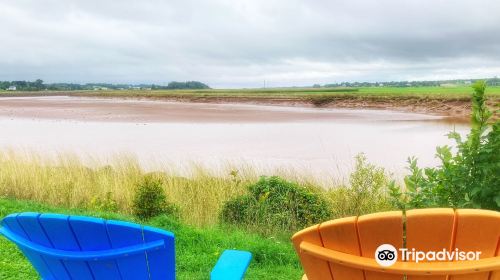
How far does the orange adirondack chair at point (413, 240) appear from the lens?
1.40 metres

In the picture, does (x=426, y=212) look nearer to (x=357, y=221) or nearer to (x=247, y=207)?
(x=357, y=221)

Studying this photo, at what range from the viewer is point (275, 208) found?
620 centimetres

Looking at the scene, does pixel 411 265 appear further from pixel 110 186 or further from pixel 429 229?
pixel 110 186

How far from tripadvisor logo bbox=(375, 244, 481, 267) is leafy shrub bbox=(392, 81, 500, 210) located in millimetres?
1808

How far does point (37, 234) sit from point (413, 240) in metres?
1.36

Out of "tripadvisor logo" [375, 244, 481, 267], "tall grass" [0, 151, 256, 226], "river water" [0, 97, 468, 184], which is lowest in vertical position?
"river water" [0, 97, 468, 184]

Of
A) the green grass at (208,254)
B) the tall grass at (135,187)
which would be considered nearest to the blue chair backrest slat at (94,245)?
the green grass at (208,254)

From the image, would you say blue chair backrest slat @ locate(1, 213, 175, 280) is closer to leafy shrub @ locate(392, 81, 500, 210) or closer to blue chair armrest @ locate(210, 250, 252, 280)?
blue chair armrest @ locate(210, 250, 252, 280)

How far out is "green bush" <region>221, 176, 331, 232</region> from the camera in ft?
19.8

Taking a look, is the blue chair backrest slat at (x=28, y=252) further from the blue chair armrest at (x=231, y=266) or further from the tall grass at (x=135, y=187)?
the tall grass at (x=135, y=187)

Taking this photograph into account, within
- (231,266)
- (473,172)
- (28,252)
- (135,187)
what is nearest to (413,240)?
(231,266)

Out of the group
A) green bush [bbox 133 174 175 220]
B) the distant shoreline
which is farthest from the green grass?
the distant shoreline

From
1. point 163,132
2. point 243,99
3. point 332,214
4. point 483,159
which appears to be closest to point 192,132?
point 163,132

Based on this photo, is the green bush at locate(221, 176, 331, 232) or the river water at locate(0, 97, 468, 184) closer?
the green bush at locate(221, 176, 331, 232)
